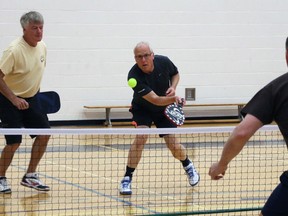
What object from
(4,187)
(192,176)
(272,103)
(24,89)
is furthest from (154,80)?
(272,103)

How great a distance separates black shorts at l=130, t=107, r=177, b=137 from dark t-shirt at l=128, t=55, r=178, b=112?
6 centimetres

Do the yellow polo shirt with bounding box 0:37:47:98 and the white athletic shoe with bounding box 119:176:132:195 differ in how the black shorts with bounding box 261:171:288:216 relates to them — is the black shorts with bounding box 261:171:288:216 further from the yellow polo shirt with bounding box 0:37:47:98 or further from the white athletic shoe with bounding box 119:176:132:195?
the yellow polo shirt with bounding box 0:37:47:98

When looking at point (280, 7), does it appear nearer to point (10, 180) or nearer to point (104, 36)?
point (104, 36)

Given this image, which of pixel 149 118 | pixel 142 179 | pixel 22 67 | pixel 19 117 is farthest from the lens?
pixel 142 179

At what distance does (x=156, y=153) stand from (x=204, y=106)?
18.7 feet

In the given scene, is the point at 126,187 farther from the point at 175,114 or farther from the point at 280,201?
the point at 280,201

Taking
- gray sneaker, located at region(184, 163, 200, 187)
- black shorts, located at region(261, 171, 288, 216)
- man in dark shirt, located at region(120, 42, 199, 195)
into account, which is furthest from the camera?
gray sneaker, located at region(184, 163, 200, 187)

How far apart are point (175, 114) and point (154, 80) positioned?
1.48 feet

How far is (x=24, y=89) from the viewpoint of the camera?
7391mm

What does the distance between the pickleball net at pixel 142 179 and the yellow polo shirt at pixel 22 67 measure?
87cm

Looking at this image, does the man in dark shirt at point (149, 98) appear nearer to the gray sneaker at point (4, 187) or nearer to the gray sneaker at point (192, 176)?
the gray sneaker at point (192, 176)

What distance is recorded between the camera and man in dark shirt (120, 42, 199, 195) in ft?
24.1

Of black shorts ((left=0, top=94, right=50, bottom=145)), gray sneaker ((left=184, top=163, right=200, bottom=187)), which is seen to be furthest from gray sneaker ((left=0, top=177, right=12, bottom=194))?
gray sneaker ((left=184, top=163, right=200, bottom=187))

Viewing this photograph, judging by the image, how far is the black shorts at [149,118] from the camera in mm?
7629
